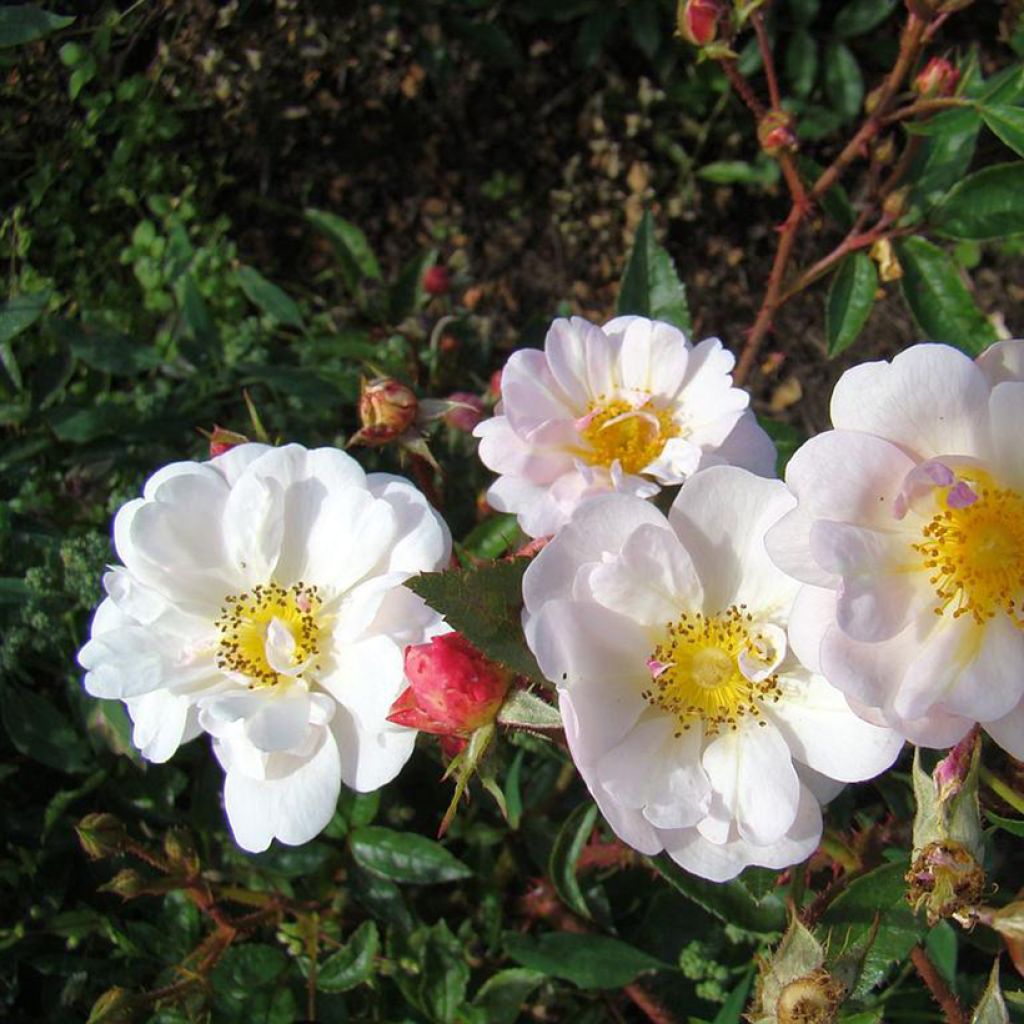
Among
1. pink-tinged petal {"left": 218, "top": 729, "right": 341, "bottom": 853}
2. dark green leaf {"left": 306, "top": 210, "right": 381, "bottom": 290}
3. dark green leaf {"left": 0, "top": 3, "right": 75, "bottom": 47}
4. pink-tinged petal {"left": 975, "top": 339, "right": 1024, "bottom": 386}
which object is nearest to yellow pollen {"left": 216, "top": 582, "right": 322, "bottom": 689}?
pink-tinged petal {"left": 218, "top": 729, "right": 341, "bottom": 853}

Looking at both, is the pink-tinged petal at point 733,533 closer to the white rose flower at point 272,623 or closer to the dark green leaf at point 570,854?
the white rose flower at point 272,623

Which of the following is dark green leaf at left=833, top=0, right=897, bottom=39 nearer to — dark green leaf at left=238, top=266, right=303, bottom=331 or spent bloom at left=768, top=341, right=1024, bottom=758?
dark green leaf at left=238, top=266, right=303, bottom=331

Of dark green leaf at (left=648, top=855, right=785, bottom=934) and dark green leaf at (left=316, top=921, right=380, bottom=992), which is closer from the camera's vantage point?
dark green leaf at (left=648, top=855, right=785, bottom=934)

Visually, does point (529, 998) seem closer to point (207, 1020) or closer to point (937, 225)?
point (207, 1020)

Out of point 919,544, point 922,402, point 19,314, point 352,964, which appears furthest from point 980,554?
point 19,314

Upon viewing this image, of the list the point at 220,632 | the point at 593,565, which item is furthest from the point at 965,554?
the point at 220,632

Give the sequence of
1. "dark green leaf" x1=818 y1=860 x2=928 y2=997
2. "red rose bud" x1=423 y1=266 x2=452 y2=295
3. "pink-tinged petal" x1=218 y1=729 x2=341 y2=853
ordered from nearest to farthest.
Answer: "pink-tinged petal" x1=218 y1=729 x2=341 y2=853, "dark green leaf" x1=818 y1=860 x2=928 y2=997, "red rose bud" x1=423 y1=266 x2=452 y2=295

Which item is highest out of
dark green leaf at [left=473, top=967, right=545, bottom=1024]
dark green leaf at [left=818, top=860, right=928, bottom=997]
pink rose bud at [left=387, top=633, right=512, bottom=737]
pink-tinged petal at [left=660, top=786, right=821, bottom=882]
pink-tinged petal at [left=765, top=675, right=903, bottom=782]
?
pink rose bud at [left=387, top=633, right=512, bottom=737]
